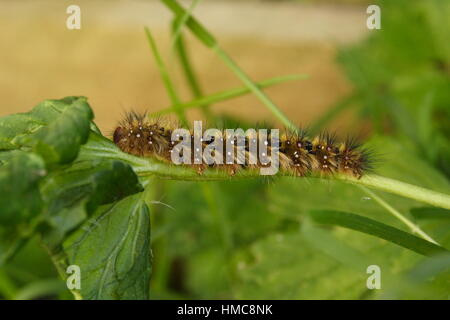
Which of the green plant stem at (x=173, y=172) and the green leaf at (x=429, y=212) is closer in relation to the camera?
the green plant stem at (x=173, y=172)

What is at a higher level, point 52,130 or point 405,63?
point 405,63

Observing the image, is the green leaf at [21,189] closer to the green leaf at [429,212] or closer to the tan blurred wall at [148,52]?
the green leaf at [429,212]

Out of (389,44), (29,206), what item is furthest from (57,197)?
(389,44)

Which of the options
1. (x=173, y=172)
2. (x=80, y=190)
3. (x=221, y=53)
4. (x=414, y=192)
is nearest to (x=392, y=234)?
(x=414, y=192)

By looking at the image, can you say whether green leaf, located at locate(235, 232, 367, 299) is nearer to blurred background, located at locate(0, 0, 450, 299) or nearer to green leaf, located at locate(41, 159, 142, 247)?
blurred background, located at locate(0, 0, 450, 299)

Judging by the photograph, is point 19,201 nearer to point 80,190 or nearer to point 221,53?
point 80,190

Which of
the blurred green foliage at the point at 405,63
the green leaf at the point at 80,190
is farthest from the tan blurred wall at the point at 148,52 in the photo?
the green leaf at the point at 80,190
